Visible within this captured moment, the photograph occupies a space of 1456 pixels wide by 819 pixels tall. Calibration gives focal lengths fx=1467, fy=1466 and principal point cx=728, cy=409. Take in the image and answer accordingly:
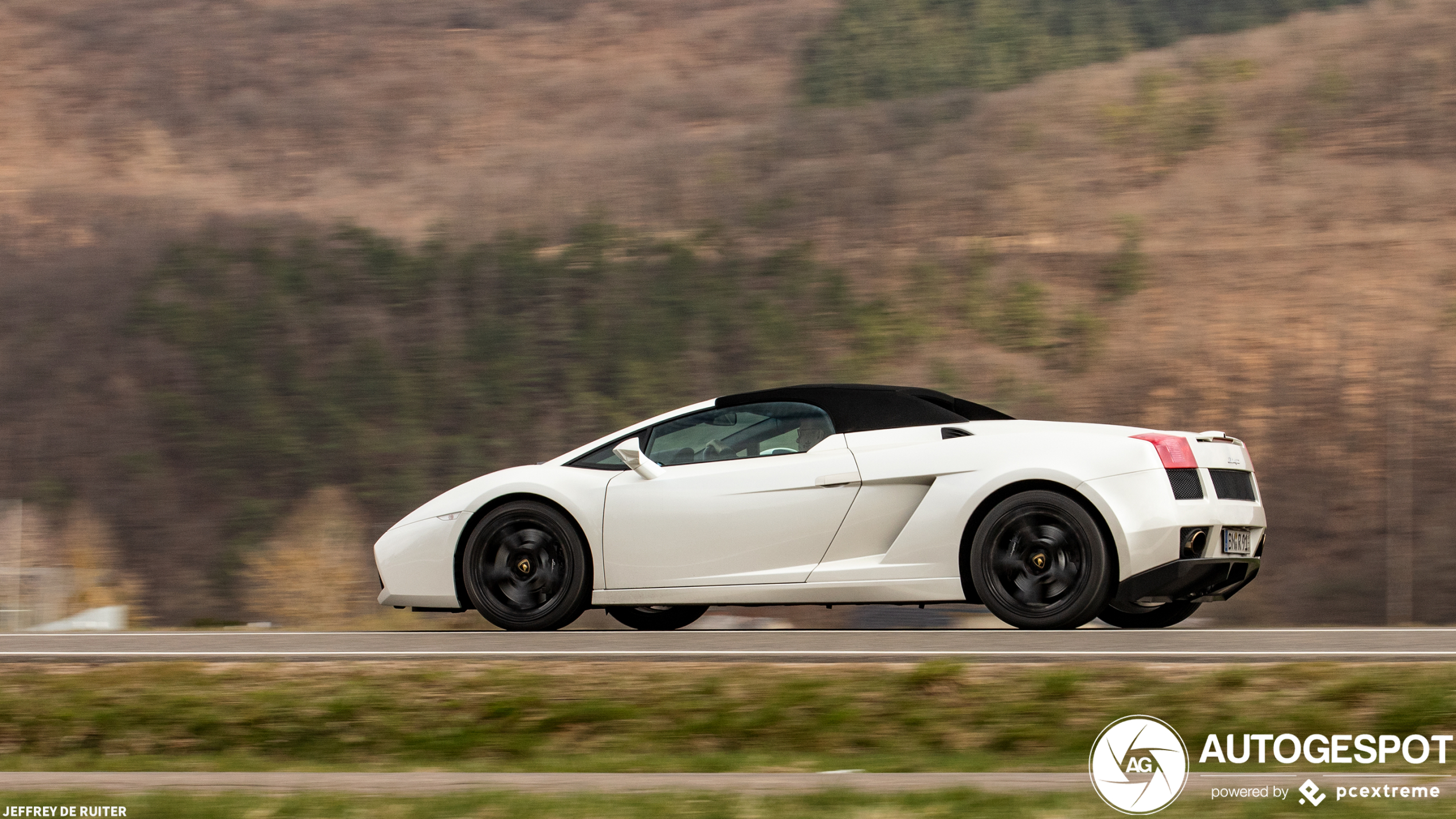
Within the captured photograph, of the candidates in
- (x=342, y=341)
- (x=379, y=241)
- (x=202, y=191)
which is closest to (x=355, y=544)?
(x=342, y=341)

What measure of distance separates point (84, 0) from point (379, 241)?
13503 mm

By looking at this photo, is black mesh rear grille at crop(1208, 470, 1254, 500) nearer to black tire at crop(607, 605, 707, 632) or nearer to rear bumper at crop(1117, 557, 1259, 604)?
rear bumper at crop(1117, 557, 1259, 604)

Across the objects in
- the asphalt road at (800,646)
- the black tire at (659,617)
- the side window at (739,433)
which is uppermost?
the side window at (739,433)

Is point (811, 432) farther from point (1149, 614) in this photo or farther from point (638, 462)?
point (1149, 614)

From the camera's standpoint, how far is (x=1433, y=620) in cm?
1421

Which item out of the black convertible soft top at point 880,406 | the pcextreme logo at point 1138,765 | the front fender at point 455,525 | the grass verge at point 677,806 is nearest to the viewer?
the grass verge at point 677,806

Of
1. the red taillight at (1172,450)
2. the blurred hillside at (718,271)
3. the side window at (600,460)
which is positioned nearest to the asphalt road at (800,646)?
the red taillight at (1172,450)

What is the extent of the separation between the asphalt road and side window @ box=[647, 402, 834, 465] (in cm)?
86

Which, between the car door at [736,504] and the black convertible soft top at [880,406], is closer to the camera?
the car door at [736,504]

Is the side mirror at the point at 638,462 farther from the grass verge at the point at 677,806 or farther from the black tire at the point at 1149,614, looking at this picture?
the grass verge at the point at 677,806

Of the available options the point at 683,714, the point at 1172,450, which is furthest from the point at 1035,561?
the point at 683,714

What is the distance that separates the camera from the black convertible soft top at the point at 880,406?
22.7 ft

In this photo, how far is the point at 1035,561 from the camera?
6414 millimetres

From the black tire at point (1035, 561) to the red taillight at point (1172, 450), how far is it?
431 mm
